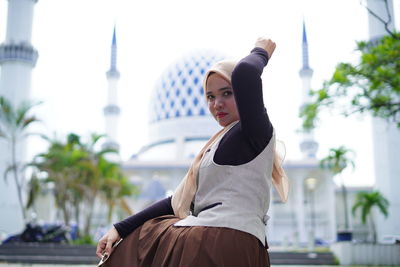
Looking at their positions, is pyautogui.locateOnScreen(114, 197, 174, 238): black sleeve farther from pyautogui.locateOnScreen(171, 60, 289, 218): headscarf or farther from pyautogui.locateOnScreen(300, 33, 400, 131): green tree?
pyautogui.locateOnScreen(300, 33, 400, 131): green tree

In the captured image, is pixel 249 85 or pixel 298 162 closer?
pixel 249 85

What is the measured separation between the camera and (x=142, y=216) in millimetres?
1810

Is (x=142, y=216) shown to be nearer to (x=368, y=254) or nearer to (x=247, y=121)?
(x=247, y=121)

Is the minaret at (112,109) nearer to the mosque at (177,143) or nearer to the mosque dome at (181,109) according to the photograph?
the mosque at (177,143)

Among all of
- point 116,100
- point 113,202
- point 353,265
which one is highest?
point 116,100

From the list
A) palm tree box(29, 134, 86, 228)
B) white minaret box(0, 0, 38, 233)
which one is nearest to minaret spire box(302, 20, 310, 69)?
white minaret box(0, 0, 38, 233)

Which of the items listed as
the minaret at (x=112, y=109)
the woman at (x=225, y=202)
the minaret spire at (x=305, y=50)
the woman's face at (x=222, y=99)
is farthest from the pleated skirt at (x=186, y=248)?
the minaret spire at (x=305, y=50)

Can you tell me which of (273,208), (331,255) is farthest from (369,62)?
(273,208)

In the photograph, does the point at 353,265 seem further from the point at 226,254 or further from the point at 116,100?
the point at 116,100

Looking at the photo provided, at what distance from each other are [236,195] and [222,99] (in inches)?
15.2

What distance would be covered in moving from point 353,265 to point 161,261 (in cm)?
1085

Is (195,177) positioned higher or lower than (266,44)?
lower

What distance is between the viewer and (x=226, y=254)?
4.99 ft

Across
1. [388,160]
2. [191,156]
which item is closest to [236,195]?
[388,160]
